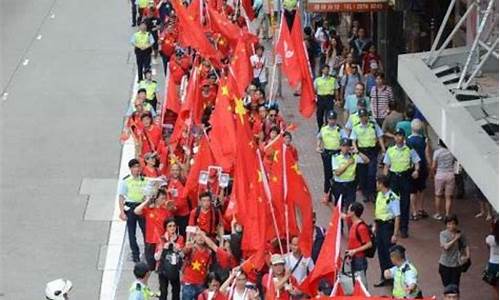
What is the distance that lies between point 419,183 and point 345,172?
115cm

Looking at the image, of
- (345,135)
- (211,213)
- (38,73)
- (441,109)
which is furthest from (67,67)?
(441,109)

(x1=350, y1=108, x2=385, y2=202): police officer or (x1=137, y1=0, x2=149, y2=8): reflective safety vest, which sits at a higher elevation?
(x1=350, y1=108, x2=385, y2=202): police officer

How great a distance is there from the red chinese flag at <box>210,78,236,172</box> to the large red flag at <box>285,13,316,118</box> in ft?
12.3

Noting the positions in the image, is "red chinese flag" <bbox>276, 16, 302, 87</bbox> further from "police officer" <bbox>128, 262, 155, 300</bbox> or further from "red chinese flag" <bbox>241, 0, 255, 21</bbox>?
"police officer" <bbox>128, 262, 155, 300</bbox>

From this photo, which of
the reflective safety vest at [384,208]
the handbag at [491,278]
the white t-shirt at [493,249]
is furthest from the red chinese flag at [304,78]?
the white t-shirt at [493,249]

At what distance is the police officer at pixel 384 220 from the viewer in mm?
18438

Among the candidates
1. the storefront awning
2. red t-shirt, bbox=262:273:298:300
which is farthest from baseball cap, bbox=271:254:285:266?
the storefront awning

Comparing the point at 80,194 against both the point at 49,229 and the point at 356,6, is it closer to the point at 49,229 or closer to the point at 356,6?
the point at 49,229

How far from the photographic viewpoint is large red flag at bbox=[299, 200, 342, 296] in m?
15.9

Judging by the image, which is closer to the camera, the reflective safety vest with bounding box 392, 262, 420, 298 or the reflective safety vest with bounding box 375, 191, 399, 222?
the reflective safety vest with bounding box 392, 262, 420, 298

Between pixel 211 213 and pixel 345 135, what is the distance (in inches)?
157

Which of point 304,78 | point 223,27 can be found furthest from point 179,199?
point 223,27

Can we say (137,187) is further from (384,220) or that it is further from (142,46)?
(142,46)

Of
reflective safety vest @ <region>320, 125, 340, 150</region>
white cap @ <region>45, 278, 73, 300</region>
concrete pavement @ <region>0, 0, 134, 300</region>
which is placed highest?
white cap @ <region>45, 278, 73, 300</region>
